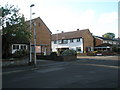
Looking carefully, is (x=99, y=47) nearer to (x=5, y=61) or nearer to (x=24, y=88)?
(x=5, y=61)

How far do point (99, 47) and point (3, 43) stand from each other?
38153 mm

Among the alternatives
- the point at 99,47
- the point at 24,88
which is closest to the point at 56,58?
the point at 24,88

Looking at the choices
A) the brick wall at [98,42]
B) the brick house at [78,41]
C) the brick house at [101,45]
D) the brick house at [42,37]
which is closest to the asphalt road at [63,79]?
the brick house at [42,37]

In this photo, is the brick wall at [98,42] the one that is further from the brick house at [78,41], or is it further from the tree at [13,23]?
the tree at [13,23]

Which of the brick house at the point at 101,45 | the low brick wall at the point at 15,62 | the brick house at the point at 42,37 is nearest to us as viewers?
the low brick wall at the point at 15,62

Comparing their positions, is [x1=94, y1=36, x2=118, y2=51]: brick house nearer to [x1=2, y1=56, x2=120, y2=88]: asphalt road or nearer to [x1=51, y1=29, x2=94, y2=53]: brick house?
[x1=51, y1=29, x2=94, y2=53]: brick house

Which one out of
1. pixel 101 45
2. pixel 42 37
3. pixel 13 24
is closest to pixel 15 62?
pixel 13 24

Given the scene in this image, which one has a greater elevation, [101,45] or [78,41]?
[78,41]

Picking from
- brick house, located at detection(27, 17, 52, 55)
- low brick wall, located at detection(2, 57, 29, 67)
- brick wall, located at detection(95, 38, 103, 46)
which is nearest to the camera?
low brick wall, located at detection(2, 57, 29, 67)

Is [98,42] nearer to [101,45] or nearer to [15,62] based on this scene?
[101,45]

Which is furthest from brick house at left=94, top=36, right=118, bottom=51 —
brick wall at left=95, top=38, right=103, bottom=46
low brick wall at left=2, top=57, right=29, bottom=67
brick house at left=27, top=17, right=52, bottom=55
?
low brick wall at left=2, top=57, right=29, bottom=67

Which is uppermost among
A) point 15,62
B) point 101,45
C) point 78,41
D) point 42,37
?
point 42,37

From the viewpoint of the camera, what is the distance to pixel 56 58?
24.5m

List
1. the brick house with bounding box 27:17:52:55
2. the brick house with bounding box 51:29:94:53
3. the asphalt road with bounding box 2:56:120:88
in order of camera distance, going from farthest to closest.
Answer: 1. the brick house with bounding box 51:29:94:53
2. the brick house with bounding box 27:17:52:55
3. the asphalt road with bounding box 2:56:120:88
